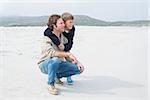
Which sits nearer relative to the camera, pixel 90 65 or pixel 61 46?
pixel 61 46

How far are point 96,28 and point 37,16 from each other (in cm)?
86

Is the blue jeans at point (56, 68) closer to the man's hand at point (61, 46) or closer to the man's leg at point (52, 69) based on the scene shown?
the man's leg at point (52, 69)

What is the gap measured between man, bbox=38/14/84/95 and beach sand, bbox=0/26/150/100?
144 millimetres

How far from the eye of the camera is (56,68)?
11.0 feet

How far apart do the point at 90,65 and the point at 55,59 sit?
881 mm

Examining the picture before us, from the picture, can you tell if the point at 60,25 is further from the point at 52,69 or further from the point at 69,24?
the point at 52,69

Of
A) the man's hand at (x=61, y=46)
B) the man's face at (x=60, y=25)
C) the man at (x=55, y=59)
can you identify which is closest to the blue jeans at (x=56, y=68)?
the man at (x=55, y=59)

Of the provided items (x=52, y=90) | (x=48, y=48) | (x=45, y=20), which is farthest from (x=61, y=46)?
(x=45, y=20)

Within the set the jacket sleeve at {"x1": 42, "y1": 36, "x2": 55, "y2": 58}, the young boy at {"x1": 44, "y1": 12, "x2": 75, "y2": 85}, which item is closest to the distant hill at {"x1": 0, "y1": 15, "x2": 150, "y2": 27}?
the young boy at {"x1": 44, "y1": 12, "x2": 75, "y2": 85}

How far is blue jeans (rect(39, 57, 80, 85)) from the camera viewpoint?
3.32m

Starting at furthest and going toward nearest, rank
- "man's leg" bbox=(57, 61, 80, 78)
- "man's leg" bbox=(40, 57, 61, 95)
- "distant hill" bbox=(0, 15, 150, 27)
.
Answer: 1. "distant hill" bbox=(0, 15, 150, 27)
2. "man's leg" bbox=(57, 61, 80, 78)
3. "man's leg" bbox=(40, 57, 61, 95)

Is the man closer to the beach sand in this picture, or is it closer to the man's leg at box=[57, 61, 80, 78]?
the man's leg at box=[57, 61, 80, 78]

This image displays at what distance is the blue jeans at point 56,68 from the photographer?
3318 mm

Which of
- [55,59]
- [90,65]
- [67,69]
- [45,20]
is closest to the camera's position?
[55,59]
